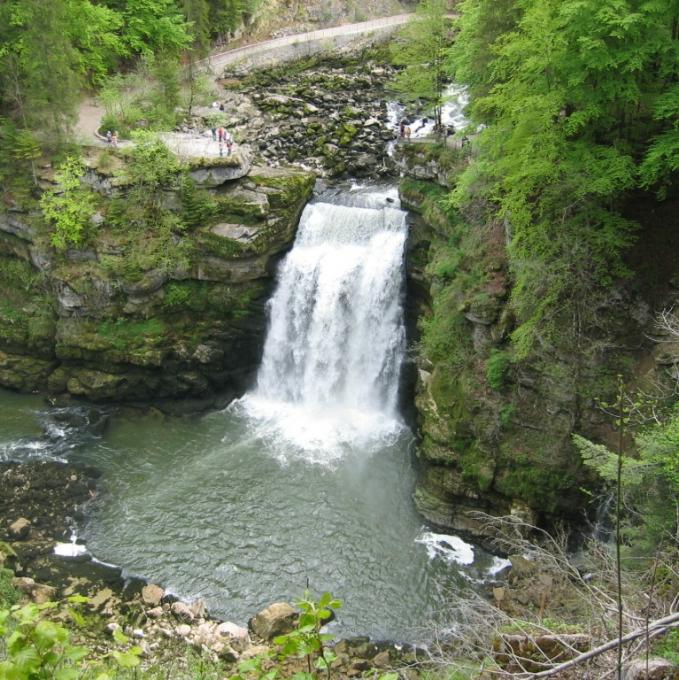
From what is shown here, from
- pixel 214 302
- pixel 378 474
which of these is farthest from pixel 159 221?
pixel 378 474

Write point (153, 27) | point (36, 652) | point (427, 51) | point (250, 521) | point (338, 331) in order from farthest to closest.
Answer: point (153, 27) < point (427, 51) < point (338, 331) < point (250, 521) < point (36, 652)

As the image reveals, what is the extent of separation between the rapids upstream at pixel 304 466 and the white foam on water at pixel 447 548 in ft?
0.16

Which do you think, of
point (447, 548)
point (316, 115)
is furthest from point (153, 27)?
point (447, 548)

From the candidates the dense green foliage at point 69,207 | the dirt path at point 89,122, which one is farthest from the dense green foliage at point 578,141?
the dirt path at point 89,122

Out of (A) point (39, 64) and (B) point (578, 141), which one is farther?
(A) point (39, 64)

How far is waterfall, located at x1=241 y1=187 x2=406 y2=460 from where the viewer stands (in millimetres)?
23234

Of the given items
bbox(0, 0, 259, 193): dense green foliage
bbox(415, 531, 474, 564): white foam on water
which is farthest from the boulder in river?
bbox(0, 0, 259, 193): dense green foliage

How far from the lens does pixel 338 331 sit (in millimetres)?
23984

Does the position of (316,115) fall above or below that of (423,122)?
above

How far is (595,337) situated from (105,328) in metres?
17.6

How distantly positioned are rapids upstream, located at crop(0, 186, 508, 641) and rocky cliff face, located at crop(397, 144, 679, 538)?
1782mm

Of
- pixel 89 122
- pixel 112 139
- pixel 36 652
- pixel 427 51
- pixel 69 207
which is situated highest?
pixel 427 51

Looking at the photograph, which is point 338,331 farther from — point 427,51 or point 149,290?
point 427,51

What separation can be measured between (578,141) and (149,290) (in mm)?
15924
